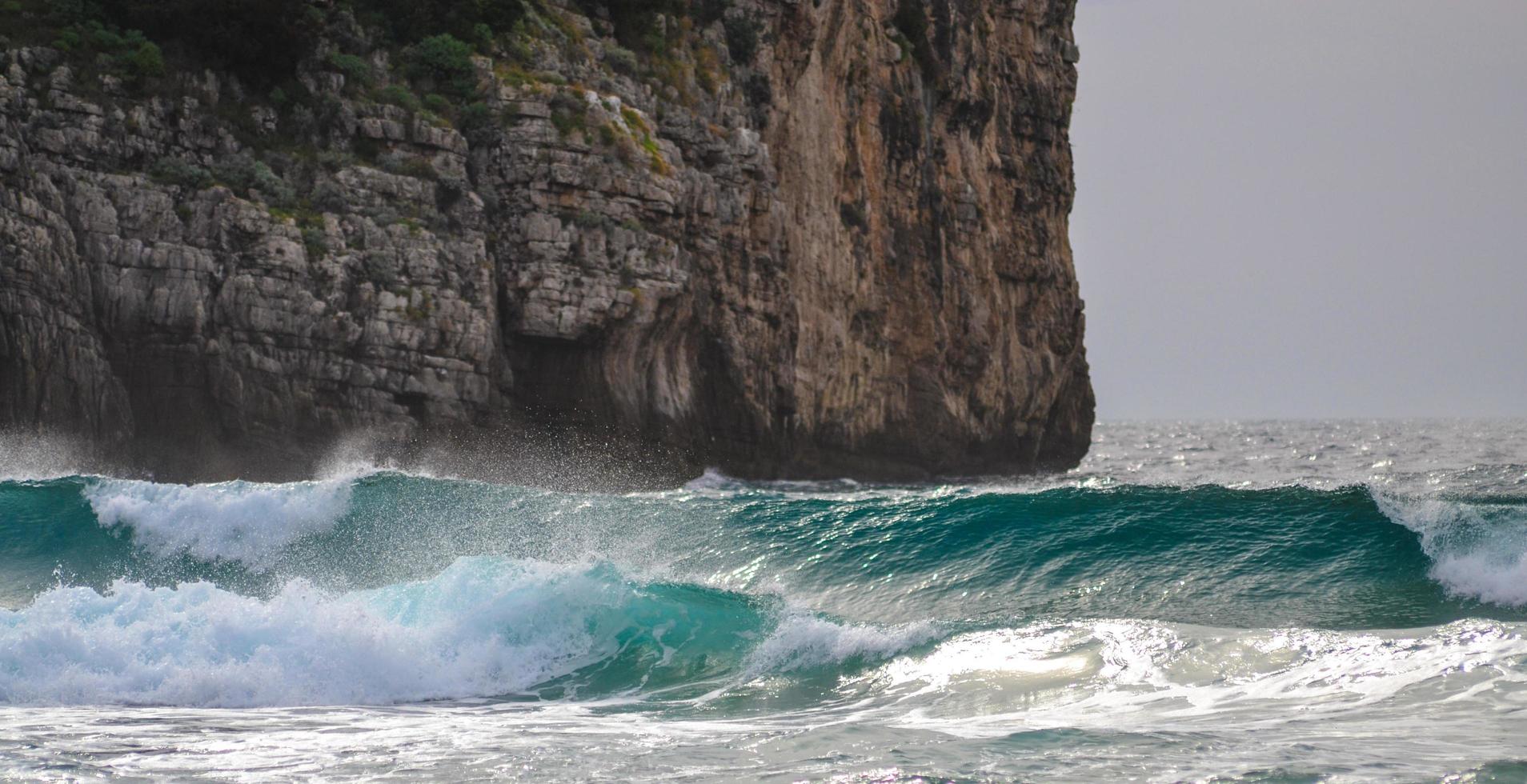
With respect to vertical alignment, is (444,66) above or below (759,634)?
above

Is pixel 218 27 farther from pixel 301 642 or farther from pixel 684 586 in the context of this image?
pixel 301 642

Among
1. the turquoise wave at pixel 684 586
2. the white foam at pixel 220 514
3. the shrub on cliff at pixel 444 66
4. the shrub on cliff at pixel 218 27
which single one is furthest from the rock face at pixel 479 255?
the white foam at pixel 220 514

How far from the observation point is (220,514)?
1788 centimetres

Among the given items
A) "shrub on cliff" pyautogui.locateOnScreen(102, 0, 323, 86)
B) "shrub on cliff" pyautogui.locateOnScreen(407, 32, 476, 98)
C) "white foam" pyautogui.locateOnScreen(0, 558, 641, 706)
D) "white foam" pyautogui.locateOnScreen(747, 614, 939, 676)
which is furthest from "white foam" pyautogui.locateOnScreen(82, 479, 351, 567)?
"shrub on cliff" pyautogui.locateOnScreen(407, 32, 476, 98)

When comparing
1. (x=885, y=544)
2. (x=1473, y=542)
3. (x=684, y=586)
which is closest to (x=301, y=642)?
(x=684, y=586)

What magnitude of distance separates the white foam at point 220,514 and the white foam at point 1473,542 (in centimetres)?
1201

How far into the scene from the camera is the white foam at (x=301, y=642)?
11.1 metres

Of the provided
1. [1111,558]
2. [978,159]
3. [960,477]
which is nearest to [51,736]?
[1111,558]

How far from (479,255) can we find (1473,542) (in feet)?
59.6

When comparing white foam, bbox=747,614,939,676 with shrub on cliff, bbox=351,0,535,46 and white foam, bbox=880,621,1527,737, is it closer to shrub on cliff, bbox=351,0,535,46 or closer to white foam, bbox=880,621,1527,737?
white foam, bbox=880,621,1527,737

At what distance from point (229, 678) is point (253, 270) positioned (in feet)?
52.0

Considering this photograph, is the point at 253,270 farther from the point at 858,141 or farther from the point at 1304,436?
the point at 1304,436

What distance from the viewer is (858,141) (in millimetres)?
38562

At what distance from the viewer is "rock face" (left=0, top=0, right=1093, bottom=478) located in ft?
83.0
